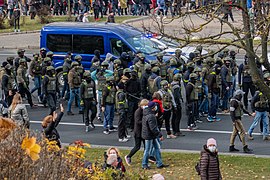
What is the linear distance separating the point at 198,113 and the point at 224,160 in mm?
4079

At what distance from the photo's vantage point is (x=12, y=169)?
286 inches

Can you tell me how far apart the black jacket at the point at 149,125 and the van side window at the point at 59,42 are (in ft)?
30.2

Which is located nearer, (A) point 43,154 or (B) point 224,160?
(A) point 43,154

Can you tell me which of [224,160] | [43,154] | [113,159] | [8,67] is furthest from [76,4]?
[43,154]

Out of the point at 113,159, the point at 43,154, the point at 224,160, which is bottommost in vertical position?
the point at 224,160

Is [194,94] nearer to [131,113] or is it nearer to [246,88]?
[131,113]

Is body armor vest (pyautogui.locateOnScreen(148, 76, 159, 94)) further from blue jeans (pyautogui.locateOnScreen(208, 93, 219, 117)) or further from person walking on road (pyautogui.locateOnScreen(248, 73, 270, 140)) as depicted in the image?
person walking on road (pyautogui.locateOnScreen(248, 73, 270, 140))

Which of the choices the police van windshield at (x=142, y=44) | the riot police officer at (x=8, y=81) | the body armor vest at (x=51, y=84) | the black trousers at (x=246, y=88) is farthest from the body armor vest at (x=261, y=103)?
the riot police officer at (x=8, y=81)

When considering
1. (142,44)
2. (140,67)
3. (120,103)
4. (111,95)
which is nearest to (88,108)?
(111,95)

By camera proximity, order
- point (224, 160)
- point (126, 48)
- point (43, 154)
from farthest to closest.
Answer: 1. point (126, 48)
2. point (224, 160)
3. point (43, 154)

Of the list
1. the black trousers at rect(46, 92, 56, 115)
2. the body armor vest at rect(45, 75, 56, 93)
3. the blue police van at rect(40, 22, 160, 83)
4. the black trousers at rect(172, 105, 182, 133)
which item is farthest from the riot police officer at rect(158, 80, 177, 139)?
the blue police van at rect(40, 22, 160, 83)

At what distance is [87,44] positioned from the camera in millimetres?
23609

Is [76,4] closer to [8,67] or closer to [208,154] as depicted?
[8,67]

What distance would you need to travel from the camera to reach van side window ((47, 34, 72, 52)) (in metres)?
23.7
